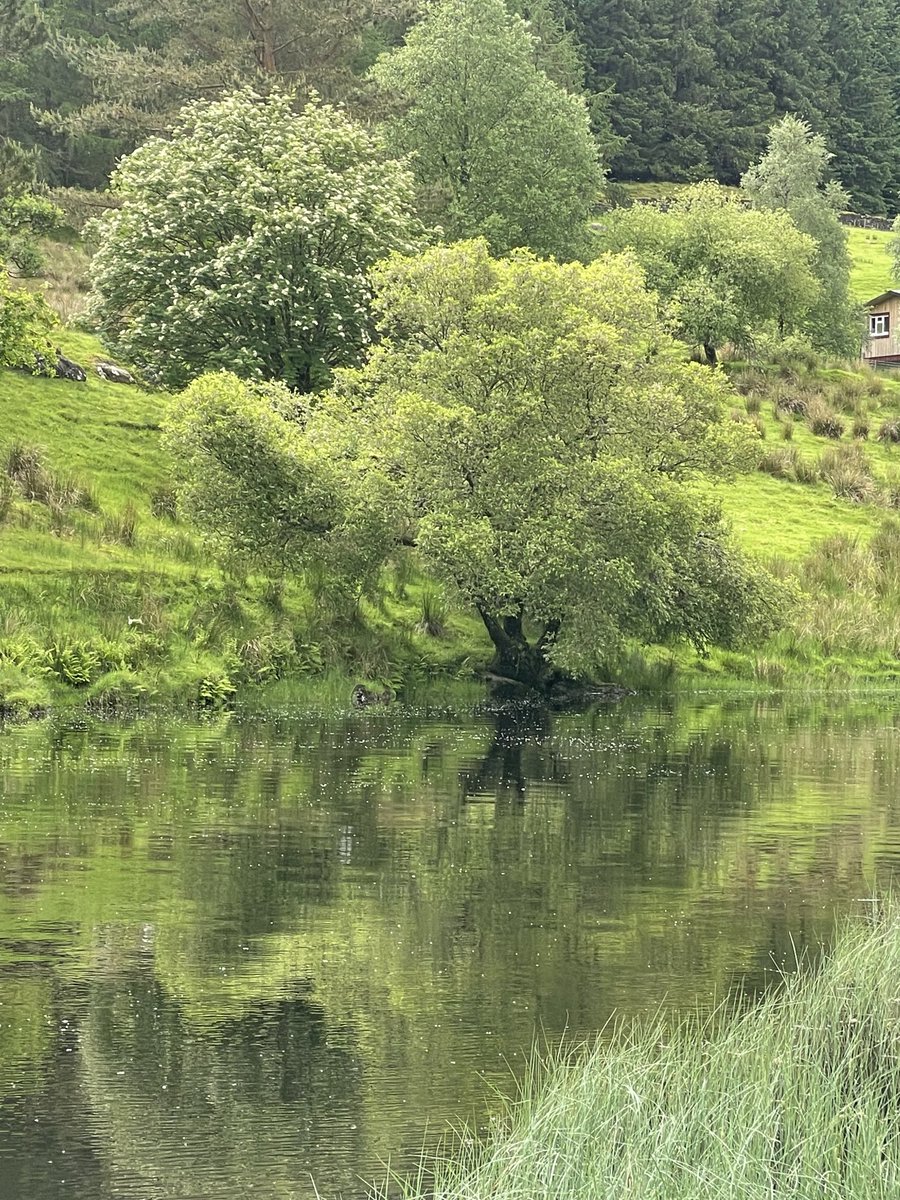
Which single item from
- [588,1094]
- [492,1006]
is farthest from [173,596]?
[588,1094]

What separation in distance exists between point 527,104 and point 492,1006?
2501 inches

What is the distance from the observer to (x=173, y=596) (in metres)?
38.3

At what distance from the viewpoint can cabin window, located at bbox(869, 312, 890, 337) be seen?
4230 inches

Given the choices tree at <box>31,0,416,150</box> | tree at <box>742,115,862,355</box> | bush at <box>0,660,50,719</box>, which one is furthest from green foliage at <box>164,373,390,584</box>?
tree at <box>742,115,862,355</box>

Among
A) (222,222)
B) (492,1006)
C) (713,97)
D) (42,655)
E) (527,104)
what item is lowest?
(492,1006)

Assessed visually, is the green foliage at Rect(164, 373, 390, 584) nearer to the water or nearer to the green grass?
the water

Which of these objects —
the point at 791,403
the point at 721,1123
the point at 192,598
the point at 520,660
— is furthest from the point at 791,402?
the point at 721,1123

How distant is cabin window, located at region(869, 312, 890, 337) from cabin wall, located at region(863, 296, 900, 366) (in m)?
0.13

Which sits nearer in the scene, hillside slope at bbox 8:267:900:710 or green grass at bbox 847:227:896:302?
hillside slope at bbox 8:267:900:710

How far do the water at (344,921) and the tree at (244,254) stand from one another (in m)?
18.5

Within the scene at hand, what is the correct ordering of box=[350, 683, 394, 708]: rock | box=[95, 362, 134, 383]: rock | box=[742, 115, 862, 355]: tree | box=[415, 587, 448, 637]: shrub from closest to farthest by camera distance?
1. box=[350, 683, 394, 708]: rock
2. box=[415, 587, 448, 637]: shrub
3. box=[95, 362, 134, 383]: rock
4. box=[742, 115, 862, 355]: tree

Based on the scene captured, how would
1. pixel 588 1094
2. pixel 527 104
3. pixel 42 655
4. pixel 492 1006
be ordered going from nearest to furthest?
1. pixel 588 1094
2. pixel 492 1006
3. pixel 42 655
4. pixel 527 104

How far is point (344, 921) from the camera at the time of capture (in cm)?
1560

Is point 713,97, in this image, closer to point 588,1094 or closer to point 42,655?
point 42,655
